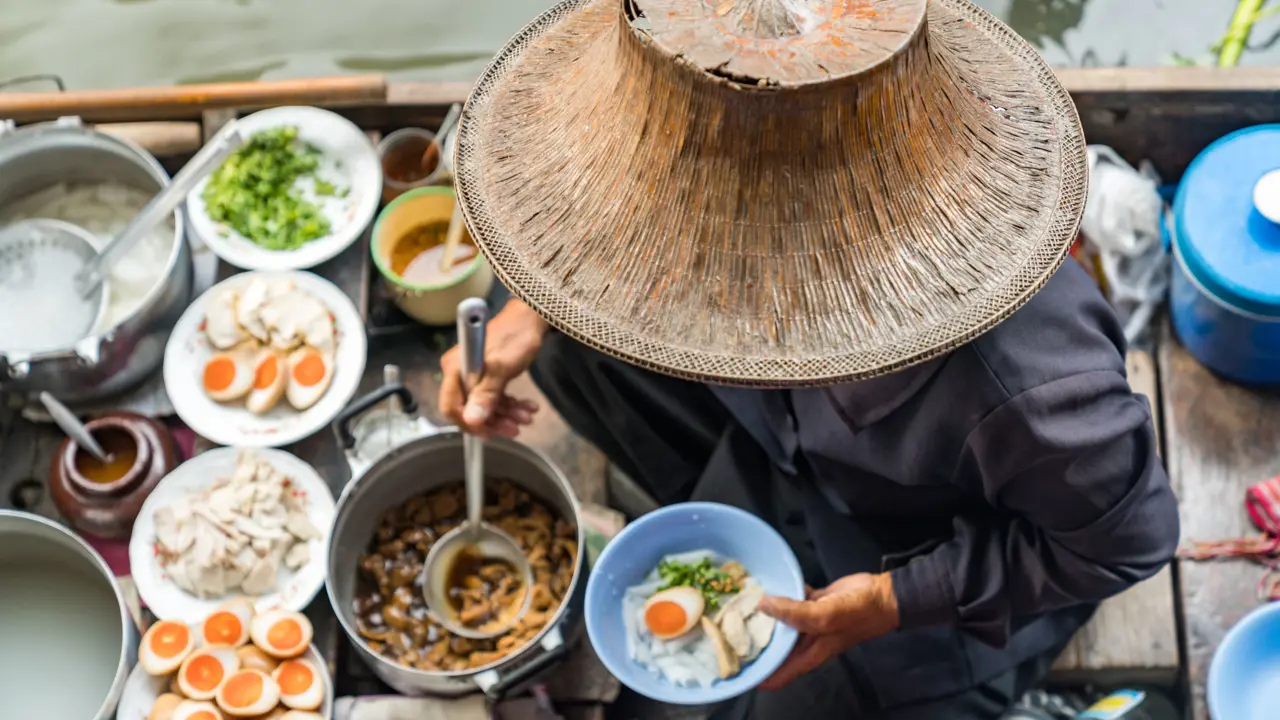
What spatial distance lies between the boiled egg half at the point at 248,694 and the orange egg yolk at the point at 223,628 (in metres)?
0.10

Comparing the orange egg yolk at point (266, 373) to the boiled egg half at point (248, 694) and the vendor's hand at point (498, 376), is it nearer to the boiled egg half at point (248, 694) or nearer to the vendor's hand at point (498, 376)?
the vendor's hand at point (498, 376)

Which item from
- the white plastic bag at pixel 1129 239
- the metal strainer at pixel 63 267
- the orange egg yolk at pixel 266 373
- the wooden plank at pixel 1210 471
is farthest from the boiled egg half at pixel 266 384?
the wooden plank at pixel 1210 471

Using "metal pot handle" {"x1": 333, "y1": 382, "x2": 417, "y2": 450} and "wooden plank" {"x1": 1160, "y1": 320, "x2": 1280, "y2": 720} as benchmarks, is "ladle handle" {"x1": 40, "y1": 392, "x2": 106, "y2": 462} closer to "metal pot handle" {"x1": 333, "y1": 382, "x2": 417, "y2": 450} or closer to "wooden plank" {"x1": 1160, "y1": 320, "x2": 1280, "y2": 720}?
"metal pot handle" {"x1": 333, "y1": 382, "x2": 417, "y2": 450}

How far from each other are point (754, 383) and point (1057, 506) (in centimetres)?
93

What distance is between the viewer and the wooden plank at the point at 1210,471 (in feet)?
7.93

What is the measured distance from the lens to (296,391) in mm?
2607

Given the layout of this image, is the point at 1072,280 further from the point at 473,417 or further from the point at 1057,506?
the point at 473,417

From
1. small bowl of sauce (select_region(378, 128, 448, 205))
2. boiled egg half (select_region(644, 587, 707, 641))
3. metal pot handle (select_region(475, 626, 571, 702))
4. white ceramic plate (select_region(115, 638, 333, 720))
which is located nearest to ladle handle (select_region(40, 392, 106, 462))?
white ceramic plate (select_region(115, 638, 333, 720))

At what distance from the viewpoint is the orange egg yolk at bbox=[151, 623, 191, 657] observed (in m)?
2.20

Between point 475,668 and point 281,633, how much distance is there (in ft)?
1.51

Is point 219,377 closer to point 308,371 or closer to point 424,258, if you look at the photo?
point 308,371

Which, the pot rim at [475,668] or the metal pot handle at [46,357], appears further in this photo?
the metal pot handle at [46,357]

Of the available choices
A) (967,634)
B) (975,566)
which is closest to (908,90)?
(975,566)

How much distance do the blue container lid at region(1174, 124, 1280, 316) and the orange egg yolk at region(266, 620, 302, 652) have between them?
2.20 metres
